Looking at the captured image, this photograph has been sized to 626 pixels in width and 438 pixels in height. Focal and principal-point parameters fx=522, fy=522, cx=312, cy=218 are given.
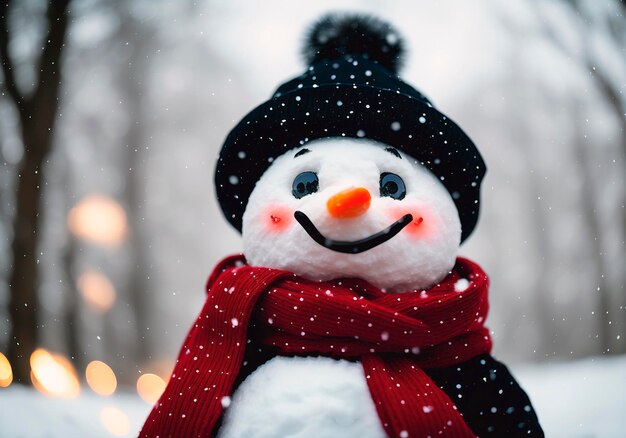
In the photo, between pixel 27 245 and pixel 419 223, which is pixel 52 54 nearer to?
pixel 27 245

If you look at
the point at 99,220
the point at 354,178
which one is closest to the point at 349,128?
the point at 354,178

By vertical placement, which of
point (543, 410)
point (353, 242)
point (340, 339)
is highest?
point (353, 242)

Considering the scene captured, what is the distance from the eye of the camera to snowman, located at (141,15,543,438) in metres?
1.06

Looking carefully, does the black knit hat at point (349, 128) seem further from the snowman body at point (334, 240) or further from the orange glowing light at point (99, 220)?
the orange glowing light at point (99, 220)

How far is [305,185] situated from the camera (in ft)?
4.10

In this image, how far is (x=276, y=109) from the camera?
1.32 m

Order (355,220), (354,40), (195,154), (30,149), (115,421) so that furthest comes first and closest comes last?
(195,154)
(30,149)
(115,421)
(354,40)
(355,220)

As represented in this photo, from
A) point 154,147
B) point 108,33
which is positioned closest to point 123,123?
point 154,147

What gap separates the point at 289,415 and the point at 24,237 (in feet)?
7.25

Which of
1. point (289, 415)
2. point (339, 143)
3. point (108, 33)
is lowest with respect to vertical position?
point (289, 415)

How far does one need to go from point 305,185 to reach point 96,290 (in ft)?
16.8

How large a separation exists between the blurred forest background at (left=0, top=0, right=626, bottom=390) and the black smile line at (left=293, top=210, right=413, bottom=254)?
729 mm

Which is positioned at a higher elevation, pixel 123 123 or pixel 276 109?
pixel 123 123

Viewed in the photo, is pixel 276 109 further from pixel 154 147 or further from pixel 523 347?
pixel 523 347
